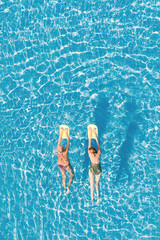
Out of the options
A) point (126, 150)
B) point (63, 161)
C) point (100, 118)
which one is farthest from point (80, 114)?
point (63, 161)

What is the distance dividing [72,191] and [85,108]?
13.8 ft

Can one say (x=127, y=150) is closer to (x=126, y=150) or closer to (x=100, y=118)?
(x=126, y=150)

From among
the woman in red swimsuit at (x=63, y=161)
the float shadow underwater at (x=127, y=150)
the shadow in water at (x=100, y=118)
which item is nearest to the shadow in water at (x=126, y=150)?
the float shadow underwater at (x=127, y=150)

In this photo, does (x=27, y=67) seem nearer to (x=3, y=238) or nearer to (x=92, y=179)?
(x=92, y=179)

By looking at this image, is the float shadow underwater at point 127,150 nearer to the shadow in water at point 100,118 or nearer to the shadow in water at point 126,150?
the shadow in water at point 126,150

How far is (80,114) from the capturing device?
2272cm

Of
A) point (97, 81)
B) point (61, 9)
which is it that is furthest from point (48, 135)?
point (61, 9)

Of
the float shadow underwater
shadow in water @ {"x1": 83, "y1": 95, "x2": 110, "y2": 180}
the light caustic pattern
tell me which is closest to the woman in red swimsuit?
the light caustic pattern

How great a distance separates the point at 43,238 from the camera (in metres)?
22.3

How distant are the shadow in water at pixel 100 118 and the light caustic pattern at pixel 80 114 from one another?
50mm

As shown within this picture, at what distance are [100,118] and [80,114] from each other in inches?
40.9

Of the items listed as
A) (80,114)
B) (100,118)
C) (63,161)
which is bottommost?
(63,161)

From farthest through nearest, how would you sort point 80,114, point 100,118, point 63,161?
point 80,114 → point 100,118 → point 63,161

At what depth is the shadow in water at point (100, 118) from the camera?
2244 centimetres
